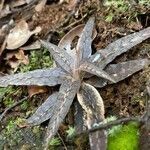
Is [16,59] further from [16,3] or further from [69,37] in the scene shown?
[16,3]

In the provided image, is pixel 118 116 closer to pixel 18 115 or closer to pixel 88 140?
pixel 88 140

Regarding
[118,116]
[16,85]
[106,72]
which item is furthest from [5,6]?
[118,116]

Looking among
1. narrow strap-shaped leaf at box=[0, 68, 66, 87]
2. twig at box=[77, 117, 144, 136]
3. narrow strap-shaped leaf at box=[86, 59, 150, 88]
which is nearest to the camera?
twig at box=[77, 117, 144, 136]

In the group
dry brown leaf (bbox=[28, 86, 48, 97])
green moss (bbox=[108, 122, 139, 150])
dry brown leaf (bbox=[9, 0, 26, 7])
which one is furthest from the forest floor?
dry brown leaf (bbox=[9, 0, 26, 7])

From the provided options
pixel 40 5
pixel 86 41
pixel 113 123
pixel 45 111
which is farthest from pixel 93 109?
pixel 40 5

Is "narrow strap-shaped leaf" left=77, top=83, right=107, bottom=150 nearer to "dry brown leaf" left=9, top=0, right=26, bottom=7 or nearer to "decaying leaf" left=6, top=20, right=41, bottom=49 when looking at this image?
"decaying leaf" left=6, top=20, right=41, bottom=49

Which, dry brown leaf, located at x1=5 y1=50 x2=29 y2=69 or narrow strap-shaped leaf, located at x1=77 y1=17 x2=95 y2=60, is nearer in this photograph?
narrow strap-shaped leaf, located at x1=77 y1=17 x2=95 y2=60
